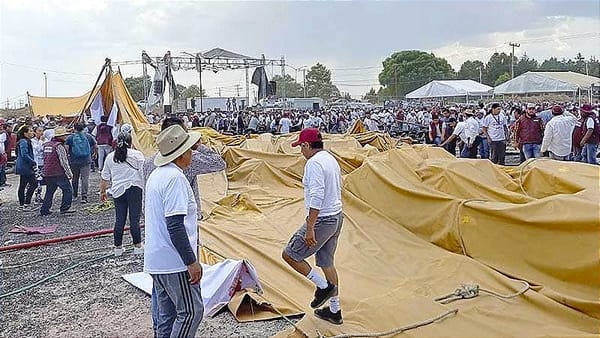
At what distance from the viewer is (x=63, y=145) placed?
9789 mm

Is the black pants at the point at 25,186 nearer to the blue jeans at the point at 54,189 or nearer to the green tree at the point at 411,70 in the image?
the blue jeans at the point at 54,189

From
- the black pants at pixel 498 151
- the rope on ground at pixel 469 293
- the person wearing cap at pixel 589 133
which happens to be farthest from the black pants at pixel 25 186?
the person wearing cap at pixel 589 133

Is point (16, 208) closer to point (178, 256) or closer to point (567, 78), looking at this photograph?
point (178, 256)

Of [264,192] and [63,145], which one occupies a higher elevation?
[63,145]

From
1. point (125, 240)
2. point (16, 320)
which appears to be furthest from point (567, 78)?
point (16, 320)

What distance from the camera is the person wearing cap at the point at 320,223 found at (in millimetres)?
4414

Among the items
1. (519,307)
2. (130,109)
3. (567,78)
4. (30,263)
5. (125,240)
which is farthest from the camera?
(567,78)

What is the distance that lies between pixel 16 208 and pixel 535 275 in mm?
9501

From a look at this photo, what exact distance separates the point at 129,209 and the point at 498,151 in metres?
9.40

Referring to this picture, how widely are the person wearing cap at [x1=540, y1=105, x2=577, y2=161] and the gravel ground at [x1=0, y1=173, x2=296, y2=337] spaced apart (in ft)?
24.9

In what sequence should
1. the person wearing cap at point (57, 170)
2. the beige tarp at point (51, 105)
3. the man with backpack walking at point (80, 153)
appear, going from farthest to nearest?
1. the beige tarp at point (51, 105)
2. the man with backpack walking at point (80, 153)
3. the person wearing cap at point (57, 170)

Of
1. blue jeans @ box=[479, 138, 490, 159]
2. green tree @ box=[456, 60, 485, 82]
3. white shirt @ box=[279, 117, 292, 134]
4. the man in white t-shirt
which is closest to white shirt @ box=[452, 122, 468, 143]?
blue jeans @ box=[479, 138, 490, 159]

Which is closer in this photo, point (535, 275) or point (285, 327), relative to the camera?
point (285, 327)

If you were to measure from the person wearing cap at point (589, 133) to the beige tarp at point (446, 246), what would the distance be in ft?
14.6
